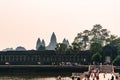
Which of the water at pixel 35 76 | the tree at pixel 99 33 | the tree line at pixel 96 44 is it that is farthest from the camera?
the tree at pixel 99 33

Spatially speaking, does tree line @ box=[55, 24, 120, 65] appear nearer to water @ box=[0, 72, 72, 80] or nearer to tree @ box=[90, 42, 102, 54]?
tree @ box=[90, 42, 102, 54]

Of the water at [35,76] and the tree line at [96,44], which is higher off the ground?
the tree line at [96,44]

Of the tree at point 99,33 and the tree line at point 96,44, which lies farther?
the tree at point 99,33

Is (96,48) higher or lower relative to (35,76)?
higher

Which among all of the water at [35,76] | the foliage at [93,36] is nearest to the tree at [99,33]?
the foliage at [93,36]

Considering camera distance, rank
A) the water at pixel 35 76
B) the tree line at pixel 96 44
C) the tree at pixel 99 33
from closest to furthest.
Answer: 1. the water at pixel 35 76
2. the tree line at pixel 96 44
3. the tree at pixel 99 33

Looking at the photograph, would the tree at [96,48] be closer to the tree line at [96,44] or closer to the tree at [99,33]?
the tree line at [96,44]

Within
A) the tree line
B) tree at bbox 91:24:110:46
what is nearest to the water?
the tree line

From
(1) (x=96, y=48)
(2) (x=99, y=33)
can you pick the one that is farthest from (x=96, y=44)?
(2) (x=99, y=33)

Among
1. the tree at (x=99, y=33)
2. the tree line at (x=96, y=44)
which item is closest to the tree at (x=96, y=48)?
the tree line at (x=96, y=44)

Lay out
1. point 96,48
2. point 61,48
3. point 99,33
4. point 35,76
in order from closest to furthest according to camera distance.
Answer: point 35,76
point 96,48
point 61,48
point 99,33

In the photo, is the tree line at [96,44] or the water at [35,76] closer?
the water at [35,76]

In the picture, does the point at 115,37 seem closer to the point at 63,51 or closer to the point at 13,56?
the point at 63,51

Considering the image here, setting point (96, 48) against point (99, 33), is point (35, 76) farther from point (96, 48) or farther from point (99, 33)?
point (99, 33)
